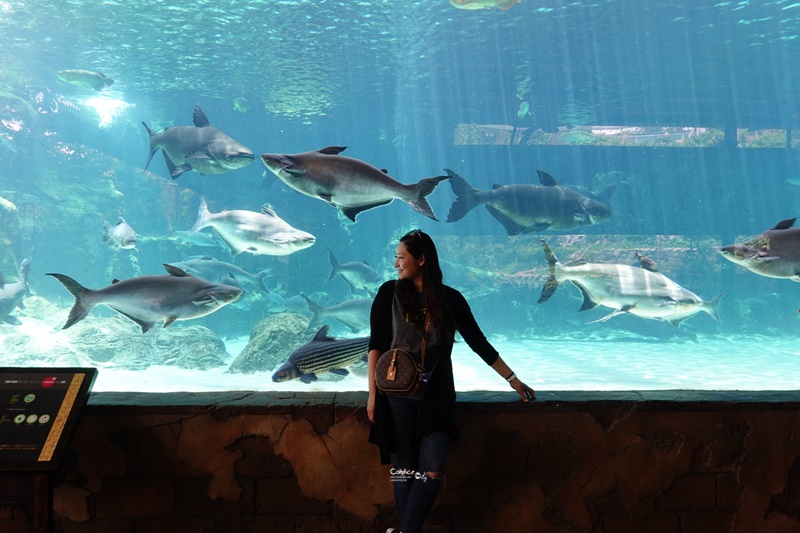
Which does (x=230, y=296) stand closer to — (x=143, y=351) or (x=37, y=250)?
(x=143, y=351)

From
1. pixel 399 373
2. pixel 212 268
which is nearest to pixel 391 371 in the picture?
pixel 399 373

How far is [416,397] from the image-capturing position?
250cm

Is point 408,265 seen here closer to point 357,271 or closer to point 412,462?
point 412,462

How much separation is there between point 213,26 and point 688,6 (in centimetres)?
1904

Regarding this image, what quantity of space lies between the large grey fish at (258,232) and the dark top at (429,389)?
418 cm

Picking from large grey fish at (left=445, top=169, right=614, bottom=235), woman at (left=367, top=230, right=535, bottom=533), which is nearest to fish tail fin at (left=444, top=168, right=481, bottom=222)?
large grey fish at (left=445, top=169, right=614, bottom=235)

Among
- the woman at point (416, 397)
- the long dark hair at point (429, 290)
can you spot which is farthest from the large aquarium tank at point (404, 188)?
the woman at point (416, 397)

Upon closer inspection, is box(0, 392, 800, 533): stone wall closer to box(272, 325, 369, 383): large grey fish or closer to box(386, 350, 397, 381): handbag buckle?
box(386, 350, 397, 381): handbag buckle

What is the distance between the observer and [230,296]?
479 cm

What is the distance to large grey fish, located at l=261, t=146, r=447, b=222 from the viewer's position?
384cm

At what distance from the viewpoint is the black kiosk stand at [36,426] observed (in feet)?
7.07

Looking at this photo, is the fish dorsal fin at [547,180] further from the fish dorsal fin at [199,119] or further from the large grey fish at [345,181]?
the large grey fish at [345,181]

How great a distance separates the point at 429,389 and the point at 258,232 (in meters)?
4.90

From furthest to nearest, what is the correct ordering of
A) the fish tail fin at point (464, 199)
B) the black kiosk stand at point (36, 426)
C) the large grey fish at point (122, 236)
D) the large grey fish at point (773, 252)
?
the large grey fish at point (122, 236)
the fish tail fin at point (464, 199)
the large grey fish at point (773, 252)
the black kiosk stand at point (36, 426)
